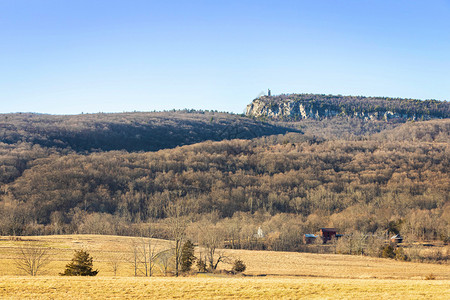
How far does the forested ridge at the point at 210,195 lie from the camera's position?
367 ft

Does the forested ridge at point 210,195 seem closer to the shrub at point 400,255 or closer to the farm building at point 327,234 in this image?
the farm building at point 327,234

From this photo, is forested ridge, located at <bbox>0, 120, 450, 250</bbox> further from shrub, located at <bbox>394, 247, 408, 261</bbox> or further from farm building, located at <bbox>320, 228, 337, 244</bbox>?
shrub, located at <bbox>394, 247, 408, 261</bbox>

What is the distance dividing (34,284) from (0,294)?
2.94 metres

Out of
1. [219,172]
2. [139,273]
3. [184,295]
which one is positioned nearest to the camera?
[184,295]

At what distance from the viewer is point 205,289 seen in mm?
27562

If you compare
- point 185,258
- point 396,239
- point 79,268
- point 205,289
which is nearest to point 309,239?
point 396,239

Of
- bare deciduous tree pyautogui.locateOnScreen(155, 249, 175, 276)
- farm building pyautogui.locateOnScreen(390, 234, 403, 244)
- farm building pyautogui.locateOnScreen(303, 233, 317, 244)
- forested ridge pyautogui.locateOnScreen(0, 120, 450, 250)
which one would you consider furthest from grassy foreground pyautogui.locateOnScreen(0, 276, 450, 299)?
farm building pyautogui.locateOnScreen(390, 234, 403, 244)

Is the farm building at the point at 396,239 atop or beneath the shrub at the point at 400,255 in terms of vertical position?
beneath

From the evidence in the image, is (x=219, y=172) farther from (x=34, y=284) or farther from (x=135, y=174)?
(x=34, y=284)

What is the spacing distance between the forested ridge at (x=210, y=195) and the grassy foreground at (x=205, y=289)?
65571 mm

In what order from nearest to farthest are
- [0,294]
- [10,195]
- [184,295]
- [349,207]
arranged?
[0,294] < [184,295] < [10,195] < [349,207]

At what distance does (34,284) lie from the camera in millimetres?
27188

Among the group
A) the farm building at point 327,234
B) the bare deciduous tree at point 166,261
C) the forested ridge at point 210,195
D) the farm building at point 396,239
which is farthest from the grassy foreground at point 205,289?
the farm building at point 327,234

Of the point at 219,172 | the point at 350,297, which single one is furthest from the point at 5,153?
the point at 350,297
